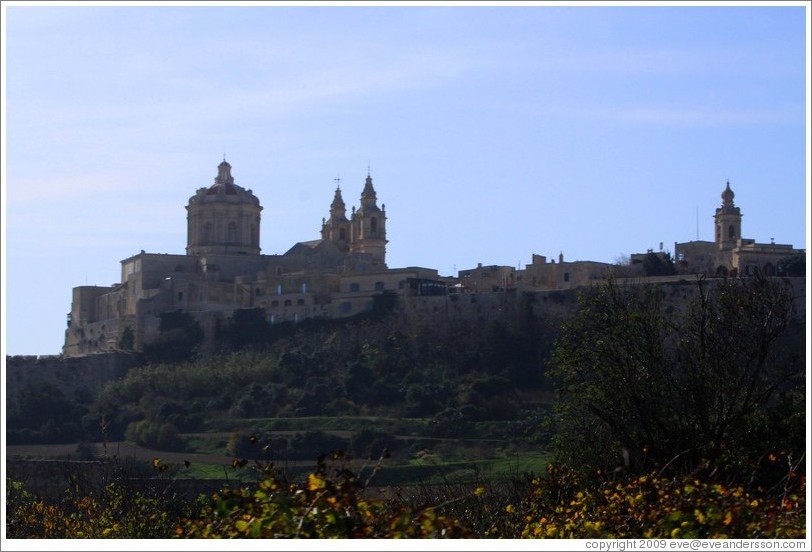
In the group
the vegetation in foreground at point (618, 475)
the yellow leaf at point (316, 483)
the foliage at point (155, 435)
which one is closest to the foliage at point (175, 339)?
the foliage at point (155, 435)

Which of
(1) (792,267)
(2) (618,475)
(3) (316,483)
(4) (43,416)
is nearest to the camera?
(3) (316,483)

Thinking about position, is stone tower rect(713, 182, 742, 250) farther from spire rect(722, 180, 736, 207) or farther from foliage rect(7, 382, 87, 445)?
foliage rect(7, 382, 87, 445)

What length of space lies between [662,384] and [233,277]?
43.5 meters

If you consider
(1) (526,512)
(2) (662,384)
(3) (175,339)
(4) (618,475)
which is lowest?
(1) (526,512)

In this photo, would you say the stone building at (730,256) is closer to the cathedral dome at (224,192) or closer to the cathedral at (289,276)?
the cathedral at (289,276)

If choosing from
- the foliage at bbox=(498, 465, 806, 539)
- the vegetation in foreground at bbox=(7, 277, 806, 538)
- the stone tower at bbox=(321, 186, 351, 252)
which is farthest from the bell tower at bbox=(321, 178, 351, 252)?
the foliage at bbox=(498, 465, 806, 539)

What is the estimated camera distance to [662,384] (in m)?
15.9

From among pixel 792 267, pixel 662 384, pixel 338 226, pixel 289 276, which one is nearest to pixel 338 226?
pixel 338 226

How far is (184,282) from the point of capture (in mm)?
56344

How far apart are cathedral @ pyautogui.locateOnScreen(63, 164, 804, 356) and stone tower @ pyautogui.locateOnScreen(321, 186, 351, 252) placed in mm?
451

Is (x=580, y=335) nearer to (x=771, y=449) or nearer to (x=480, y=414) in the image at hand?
(x=771, y=449)

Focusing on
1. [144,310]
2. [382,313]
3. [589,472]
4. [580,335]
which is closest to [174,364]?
[144,310]

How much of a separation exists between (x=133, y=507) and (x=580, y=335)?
599 cm

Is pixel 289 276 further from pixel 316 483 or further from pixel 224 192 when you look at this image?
pixel 316 483
